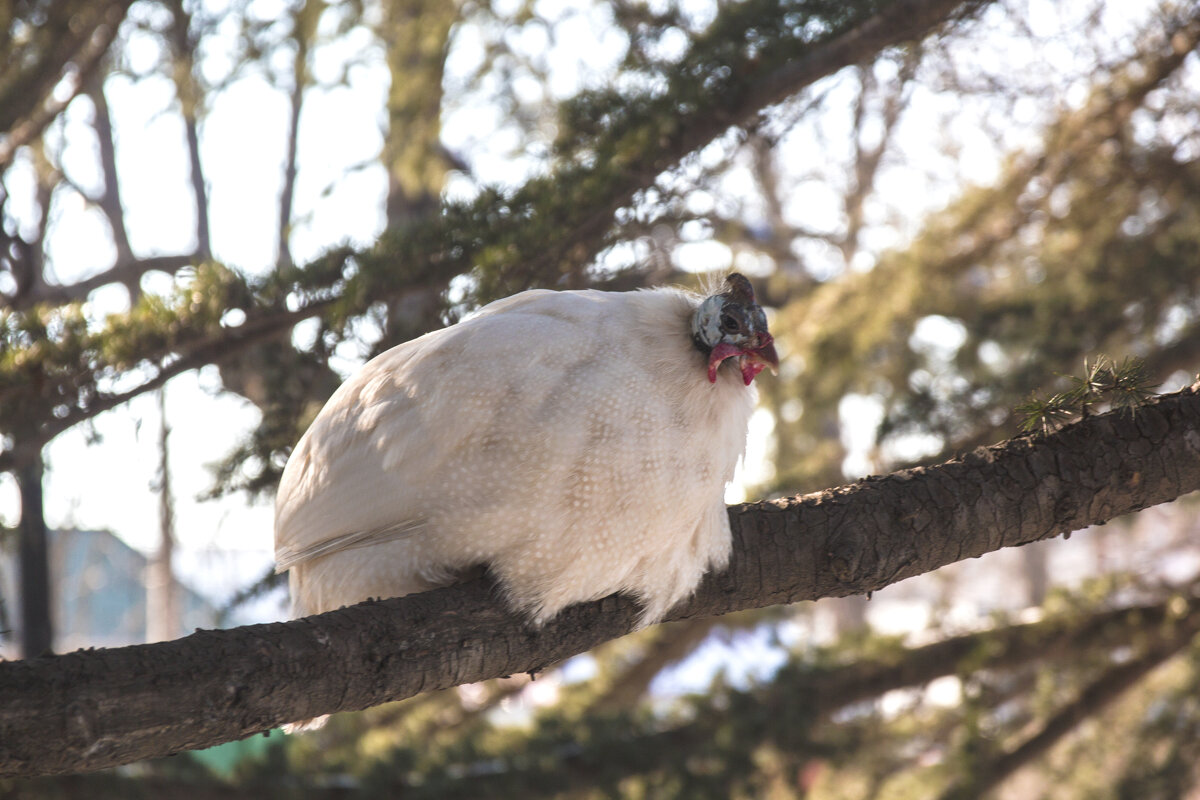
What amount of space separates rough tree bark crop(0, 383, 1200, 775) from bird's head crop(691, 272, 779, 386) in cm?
41

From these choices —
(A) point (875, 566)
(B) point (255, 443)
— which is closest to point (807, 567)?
(A) point (875, 566)

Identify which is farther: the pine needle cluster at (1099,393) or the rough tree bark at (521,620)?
the pine needle cluster at (1099,393)

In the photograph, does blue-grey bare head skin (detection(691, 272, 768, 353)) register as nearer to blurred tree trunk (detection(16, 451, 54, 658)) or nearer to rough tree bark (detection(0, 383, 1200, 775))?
rough tree bark (detection(0, 383, 1200, 775))

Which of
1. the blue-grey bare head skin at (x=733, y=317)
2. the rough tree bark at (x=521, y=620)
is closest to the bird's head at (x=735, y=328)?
the blue-grey bare head skin at (x=733, y=317)

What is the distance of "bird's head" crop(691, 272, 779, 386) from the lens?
5.06ft

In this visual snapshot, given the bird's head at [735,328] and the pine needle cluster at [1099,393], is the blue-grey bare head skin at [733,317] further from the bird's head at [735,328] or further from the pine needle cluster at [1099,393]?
the pine needle cluster at [1099,393]

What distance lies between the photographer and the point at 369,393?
5.50 ft

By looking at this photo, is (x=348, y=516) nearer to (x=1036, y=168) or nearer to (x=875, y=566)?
(x=875, y=566)

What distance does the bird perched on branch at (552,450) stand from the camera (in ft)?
4.96

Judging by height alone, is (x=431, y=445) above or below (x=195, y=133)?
below

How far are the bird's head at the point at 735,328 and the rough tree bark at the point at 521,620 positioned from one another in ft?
1.36

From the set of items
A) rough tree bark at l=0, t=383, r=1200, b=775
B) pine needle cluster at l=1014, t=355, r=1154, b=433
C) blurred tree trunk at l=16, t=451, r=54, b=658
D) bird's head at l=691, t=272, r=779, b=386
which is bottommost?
rough tree bark at l=0, t=383, r=1200, b=775

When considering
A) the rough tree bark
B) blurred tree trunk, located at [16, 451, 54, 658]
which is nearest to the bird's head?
the rough tree bark

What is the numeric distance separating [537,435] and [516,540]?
6.5 inches
